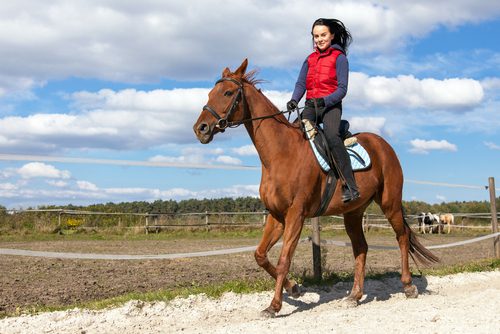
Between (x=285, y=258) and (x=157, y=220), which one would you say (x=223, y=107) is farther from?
(x=157, y=220)

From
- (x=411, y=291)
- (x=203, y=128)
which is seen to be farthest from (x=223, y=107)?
(x=411, y=291)

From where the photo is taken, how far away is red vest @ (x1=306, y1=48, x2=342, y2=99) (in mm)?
6930

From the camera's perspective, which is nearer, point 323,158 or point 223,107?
point 223,107

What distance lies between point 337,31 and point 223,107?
84.7 inches

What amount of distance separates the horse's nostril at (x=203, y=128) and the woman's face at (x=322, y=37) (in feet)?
6.87

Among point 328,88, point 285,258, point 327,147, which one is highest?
point 328,88

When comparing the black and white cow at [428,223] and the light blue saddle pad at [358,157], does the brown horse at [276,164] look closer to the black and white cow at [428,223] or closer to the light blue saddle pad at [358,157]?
the light blue saddle pad at [358,157]

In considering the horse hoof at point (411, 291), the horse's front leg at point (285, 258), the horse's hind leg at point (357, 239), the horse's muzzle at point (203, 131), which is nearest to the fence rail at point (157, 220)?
the horse hoof at point (411, 291)

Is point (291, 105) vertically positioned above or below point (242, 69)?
below

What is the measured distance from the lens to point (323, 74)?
6.93 metres

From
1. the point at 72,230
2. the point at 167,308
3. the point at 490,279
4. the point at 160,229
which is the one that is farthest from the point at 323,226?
the point at 167,308

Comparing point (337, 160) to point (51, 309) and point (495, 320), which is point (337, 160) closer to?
point (495, 320)

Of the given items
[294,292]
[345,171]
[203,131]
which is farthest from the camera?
[294,292]

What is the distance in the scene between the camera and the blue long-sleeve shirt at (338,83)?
672 cm
